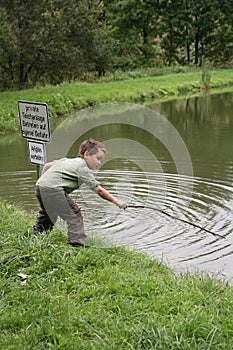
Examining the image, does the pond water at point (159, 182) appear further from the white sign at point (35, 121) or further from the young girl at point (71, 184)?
the white sign at point (35, 121)

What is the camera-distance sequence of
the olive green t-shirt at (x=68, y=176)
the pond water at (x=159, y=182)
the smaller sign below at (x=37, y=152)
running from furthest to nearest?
the pond water at (x=159, y=182) < the smaller sign below at (x=37, y=152) < the olive green t-shirt at (x=68, y=176)

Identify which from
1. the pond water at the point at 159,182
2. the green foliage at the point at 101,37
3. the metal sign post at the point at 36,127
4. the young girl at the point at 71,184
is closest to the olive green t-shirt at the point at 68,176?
the young girl at the point at 71,184

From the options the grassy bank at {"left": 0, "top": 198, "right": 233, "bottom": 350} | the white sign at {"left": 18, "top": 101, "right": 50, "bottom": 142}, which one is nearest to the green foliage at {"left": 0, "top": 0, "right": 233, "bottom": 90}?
the white sign at {"left": 18, "top": 101, "right": 50, "bottom": 142}

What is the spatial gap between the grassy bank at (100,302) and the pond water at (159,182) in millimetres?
1031

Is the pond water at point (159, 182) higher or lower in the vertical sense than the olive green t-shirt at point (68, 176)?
lower

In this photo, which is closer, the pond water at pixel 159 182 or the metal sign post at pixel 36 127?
the metal sign post at pixel 36 127

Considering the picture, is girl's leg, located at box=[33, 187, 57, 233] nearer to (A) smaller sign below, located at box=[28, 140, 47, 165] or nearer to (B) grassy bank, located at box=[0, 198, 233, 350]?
(B) grassy bank, located at box=[0, 198, 233, 350]

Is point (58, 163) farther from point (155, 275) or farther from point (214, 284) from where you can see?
point (214, 284)

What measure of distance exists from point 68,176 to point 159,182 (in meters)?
4.46

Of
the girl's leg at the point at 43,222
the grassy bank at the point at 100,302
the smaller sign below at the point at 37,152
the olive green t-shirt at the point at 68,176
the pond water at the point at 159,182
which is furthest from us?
the pond water at the point at 159,182

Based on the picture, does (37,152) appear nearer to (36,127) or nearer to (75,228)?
(36,127)

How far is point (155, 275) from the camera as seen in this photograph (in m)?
4.86

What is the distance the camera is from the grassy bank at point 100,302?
11.9 feet

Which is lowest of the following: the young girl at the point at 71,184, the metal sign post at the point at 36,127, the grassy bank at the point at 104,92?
the grassy bank at the point at 104,92
